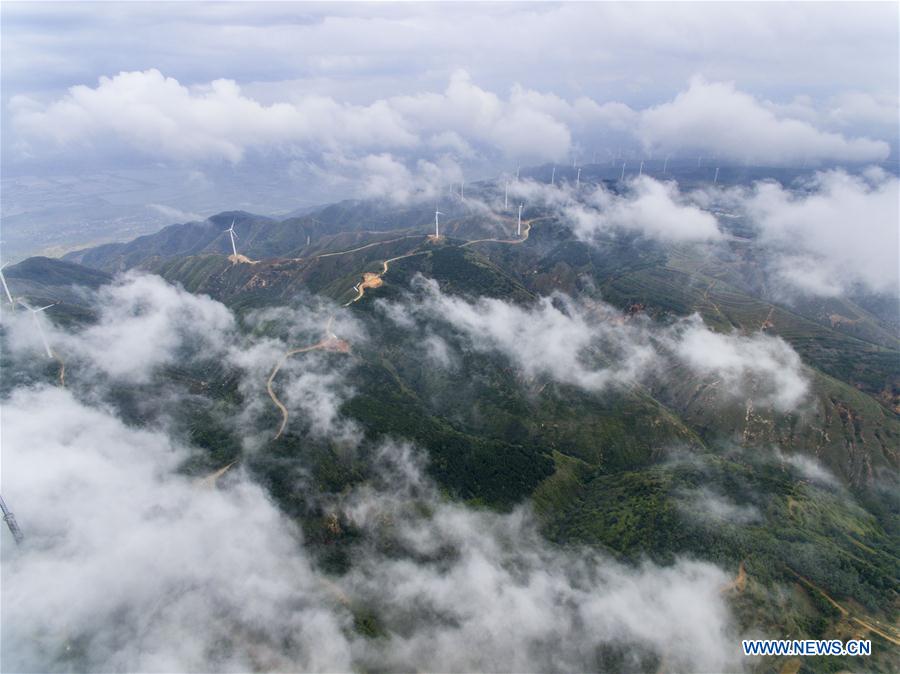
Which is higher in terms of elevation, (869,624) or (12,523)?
(12,523)

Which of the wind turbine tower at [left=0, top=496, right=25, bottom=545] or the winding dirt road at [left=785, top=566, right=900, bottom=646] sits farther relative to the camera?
the winding dirt road at [left=785, top=566, right=900, bottom=646]

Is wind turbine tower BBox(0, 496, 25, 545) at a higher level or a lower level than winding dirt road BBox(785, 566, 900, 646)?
higher

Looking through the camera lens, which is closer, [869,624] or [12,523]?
[12,523]

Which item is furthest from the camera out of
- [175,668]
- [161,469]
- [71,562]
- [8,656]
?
[161,469]

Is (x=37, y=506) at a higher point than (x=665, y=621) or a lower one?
higher

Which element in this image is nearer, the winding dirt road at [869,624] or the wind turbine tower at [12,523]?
the wind turbine tower at [12,523]

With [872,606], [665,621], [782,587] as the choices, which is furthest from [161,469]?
[872,606]

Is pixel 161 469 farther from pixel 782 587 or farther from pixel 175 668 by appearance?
pixel 782 587

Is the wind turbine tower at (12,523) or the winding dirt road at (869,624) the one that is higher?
the wind turbine tower at (12,523)
